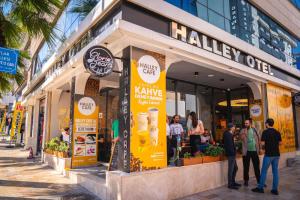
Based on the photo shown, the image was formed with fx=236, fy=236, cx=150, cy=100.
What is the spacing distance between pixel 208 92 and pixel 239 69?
13.1 ft

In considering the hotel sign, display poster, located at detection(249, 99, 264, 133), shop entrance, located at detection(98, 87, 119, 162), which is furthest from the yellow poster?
display poster, located at detection(249, 99, 264, 133)

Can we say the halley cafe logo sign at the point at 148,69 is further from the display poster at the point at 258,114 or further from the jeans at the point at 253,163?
the display poster at the point at 258,114

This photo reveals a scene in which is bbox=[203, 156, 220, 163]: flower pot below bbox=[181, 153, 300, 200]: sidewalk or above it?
above

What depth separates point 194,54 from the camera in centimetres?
679

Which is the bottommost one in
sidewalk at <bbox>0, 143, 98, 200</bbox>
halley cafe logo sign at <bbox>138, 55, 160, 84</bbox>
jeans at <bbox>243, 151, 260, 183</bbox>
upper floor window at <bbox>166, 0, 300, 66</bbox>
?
sidewalk at <bbox>0, 143, 98, 200</bbox>

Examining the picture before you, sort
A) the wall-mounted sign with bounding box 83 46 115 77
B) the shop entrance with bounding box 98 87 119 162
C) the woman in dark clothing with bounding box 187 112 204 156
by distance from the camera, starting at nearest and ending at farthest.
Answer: the wall-mounted sign with bounding box 83 46 115 77 → the woman in dark clothing with bounding box 187 112 204 156 → the shop entrance with bounding box 98 87 119 162

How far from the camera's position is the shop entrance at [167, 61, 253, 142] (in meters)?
9.71

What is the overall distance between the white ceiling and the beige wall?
12.9 ft

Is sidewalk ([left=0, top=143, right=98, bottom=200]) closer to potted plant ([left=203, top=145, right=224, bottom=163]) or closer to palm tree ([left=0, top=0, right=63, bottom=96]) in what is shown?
potted plant ([left=203, top=145, right=224, bottom=163])

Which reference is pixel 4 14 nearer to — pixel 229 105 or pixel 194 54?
pixel 194 54

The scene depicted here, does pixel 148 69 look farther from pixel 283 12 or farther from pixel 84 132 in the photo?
pixel 283 12

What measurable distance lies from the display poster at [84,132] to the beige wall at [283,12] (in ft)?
29.1

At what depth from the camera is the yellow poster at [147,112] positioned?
5.53 metres

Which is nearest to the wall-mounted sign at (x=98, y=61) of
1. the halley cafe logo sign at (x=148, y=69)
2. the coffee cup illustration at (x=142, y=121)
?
the halley cafe logo sign at (x=148, y=69)
